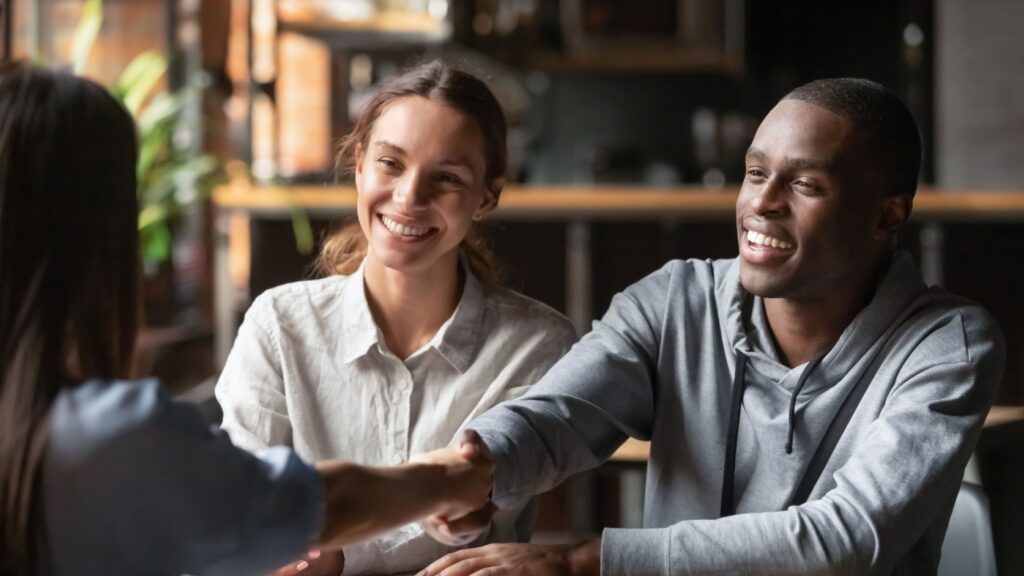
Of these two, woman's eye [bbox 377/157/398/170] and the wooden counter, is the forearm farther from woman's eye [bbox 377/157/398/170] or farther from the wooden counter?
the wooden counter

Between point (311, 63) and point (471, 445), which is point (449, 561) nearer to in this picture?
point (471, 445)

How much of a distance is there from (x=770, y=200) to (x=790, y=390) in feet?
0.69

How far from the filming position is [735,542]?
1.23m

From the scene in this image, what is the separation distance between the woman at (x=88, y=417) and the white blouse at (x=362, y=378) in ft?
1.71

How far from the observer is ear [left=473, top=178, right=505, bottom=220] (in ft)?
5.33

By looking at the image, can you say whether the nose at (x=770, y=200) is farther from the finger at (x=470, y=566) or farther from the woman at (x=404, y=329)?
the finger at (x=470, y=566)

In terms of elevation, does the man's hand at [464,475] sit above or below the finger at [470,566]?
above

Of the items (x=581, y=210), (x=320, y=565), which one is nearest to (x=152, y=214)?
(x=581, y=210)

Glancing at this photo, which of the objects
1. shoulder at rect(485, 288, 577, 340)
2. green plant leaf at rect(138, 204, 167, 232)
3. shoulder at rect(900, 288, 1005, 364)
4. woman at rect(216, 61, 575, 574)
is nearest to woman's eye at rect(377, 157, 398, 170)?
woman at rect(216, 61, 575, 574)

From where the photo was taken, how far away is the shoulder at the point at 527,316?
164cm

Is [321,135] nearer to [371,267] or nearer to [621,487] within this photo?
[621,487]

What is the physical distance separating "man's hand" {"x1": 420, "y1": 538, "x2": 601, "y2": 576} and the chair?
0.52 meters

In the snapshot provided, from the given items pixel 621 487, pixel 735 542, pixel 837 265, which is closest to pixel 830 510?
pixel 735 542

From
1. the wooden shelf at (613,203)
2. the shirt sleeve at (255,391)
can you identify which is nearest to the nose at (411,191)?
the shirt sleeve at (255,391)
